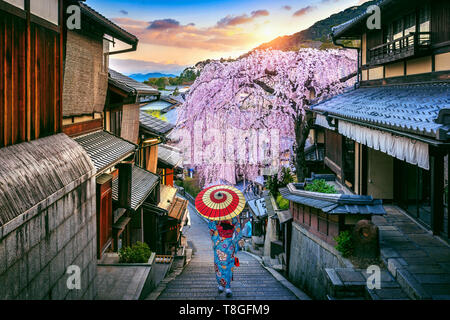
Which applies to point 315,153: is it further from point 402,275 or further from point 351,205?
point 402,275

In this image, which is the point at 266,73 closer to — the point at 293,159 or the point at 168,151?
the point at 293,159

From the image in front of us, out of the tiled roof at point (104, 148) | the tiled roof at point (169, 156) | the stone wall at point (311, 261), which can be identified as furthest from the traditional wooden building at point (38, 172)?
the tiled roof at point (169, 156)

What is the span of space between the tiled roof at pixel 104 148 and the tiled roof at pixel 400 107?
589 cm

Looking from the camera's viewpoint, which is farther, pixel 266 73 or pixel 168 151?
pixel 168 151

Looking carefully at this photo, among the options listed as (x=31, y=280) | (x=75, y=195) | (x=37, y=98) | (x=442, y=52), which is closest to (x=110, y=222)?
(x=75, y=195)

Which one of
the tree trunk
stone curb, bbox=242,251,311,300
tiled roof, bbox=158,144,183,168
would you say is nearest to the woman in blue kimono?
stone curb, bbox=242,251,311,300

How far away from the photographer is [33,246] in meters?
4.10

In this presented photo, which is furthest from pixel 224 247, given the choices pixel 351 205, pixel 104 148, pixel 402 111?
pixel 402 111

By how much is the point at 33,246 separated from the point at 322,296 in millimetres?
6648

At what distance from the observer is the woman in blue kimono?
368 inches

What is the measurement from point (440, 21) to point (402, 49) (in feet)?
4.93

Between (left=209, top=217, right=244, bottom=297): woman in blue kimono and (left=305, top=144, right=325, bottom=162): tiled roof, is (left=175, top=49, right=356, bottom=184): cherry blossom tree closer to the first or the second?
(left=305, top=144, right=325, bottom=162): tiled roof

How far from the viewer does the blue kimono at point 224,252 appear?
933cm

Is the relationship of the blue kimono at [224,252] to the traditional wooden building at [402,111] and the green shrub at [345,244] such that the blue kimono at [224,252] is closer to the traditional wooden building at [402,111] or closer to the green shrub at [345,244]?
the green shrub at [345,244]
